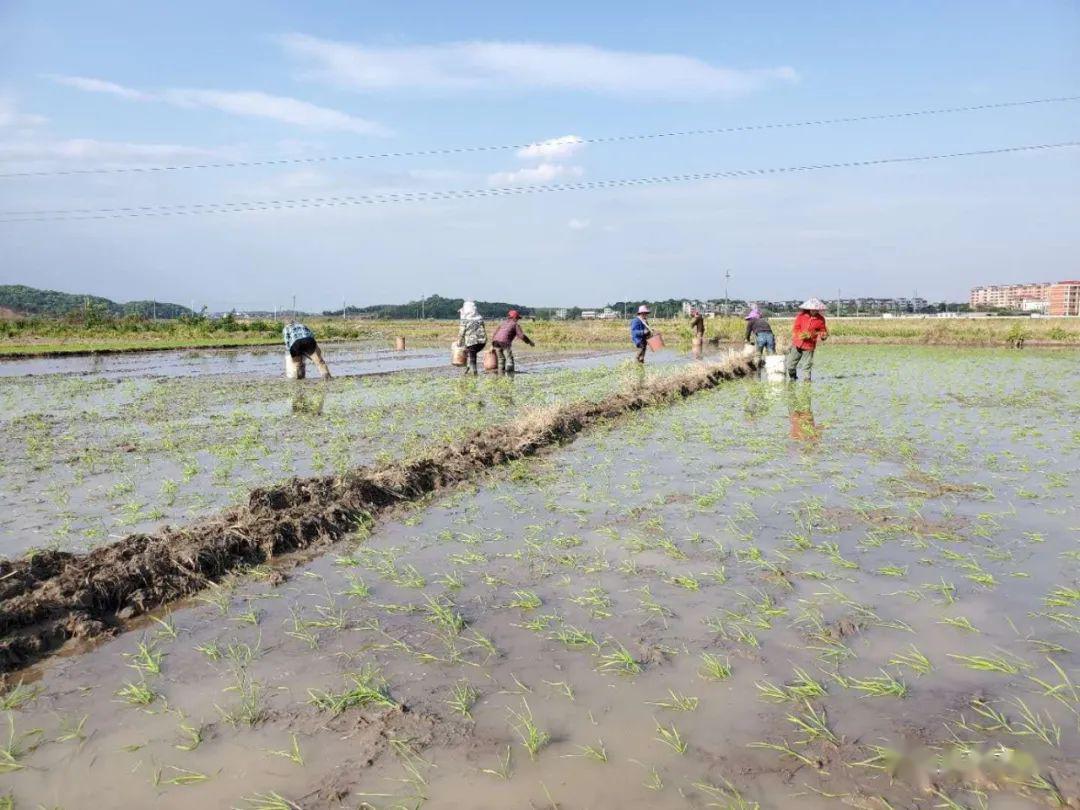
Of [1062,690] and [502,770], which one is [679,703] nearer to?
[502,770]

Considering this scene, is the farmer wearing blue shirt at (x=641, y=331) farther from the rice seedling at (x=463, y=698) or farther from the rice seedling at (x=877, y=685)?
the rice seedling at (x=463, y=698)

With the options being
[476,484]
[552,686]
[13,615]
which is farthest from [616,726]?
[476,484]

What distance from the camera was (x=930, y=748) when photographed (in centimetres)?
232

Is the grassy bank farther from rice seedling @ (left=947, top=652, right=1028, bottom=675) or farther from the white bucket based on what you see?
rice seedling @ (left=947, top=652, right=1028, bottom=675)

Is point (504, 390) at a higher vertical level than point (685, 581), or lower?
higher

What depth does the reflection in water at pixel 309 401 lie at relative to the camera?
10016 mm

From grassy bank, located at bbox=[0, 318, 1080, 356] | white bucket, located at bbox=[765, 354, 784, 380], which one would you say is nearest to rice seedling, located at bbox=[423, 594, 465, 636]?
white bucket, located at bbox=[765, 354, 784, 380]

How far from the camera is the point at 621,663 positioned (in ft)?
9.64

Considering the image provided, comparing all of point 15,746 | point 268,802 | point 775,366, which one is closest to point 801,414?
point 775,366

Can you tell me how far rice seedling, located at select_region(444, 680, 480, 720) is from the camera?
261cm

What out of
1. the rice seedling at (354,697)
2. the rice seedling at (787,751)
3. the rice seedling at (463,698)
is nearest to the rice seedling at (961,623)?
the rice seedling at (787,751)

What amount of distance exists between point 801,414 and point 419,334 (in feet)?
98.9

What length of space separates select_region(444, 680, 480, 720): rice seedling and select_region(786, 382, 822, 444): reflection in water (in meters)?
5.85

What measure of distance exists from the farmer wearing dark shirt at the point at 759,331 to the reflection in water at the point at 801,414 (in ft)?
11.9
